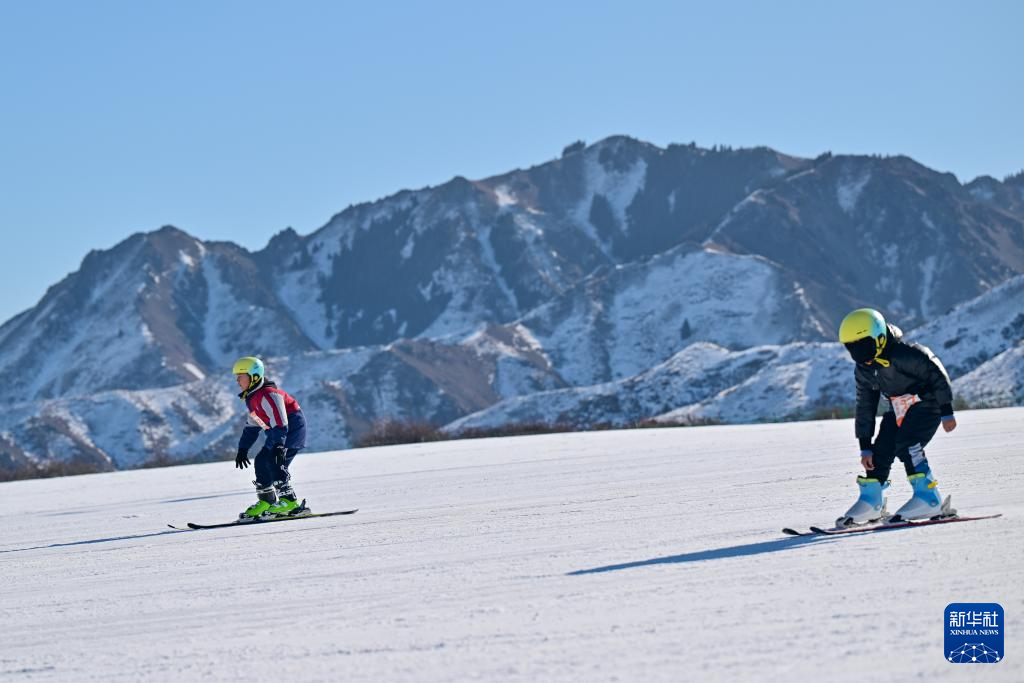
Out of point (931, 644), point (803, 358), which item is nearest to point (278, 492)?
point (931, 644)

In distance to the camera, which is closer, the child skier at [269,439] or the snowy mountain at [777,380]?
the child skier at [269,439]

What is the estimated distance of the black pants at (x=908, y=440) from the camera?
11086 millimetres

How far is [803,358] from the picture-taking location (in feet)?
355

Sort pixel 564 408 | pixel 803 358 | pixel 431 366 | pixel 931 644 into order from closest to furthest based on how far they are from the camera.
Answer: pixel 931 644
pixel 803 358
pixel 564 408
pixel 431 366

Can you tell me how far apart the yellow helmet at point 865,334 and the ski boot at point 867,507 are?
104 cm

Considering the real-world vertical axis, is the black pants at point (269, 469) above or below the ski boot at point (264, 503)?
above

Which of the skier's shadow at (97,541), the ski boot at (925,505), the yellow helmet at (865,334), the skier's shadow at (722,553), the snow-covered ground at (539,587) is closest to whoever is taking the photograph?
the snow-covered ground at (539,587)

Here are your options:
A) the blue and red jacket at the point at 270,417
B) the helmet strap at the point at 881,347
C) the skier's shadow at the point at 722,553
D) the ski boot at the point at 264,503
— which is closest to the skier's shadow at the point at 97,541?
the ski boot at the point at 264,503

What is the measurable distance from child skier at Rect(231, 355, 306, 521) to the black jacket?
7237mm

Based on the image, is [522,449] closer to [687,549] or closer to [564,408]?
[687,549]

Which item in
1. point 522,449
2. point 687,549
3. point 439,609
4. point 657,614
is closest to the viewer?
point 657,614

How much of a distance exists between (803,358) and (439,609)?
102m

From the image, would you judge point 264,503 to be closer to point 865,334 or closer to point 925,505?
point 865,334

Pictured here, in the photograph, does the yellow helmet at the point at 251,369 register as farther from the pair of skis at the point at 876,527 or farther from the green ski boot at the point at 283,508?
the pair of skis at the point at 876,527
